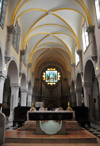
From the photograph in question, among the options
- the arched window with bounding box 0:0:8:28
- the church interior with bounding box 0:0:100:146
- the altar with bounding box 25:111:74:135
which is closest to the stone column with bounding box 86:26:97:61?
the church interior with bounding box 0:0:100:146

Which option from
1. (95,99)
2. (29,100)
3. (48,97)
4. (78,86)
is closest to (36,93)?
(48,97)

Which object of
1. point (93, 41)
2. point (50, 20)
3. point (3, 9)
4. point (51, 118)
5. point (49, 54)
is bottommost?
point (51, 118)

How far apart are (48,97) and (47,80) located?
3757 mm

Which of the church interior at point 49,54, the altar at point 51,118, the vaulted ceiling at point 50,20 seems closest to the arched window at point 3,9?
the church interior at point 49,54

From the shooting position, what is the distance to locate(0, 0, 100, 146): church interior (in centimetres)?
578

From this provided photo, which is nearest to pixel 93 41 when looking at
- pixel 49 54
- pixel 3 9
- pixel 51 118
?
pixel 51 118

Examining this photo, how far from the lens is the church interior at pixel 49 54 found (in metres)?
5.78

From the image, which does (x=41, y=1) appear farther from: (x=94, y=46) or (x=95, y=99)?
(x=95, y=99)

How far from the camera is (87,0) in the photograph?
1080cm

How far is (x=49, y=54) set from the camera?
24641 millimetres

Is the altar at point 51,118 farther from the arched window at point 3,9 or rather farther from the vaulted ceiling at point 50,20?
the vaulted ceiling at point 50,20

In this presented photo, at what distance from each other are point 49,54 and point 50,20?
1010 centimetres

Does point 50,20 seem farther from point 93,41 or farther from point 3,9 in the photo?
point 93,41

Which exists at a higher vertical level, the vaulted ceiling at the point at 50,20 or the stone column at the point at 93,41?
the vaulted ceiling at the point at 50,20
